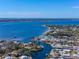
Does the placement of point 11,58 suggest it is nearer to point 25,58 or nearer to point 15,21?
point 25,58

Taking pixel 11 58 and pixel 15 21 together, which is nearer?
pixel 11 58

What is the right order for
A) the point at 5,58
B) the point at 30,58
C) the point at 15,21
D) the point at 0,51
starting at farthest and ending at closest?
the point at 15,21 → the point at 0,51 → the point at 30,58 → the point at 5,58

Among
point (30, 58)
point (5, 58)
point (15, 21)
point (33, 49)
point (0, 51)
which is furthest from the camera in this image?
point (15, 21)

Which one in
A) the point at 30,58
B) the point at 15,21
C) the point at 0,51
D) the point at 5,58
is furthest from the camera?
the point at 15,21

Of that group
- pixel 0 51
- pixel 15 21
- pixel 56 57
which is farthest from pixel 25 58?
pixel 15 21

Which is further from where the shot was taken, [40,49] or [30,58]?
[40,49]

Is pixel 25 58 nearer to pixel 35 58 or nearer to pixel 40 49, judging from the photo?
pixel 35 58

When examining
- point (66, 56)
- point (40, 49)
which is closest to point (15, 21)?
point (40, 49)

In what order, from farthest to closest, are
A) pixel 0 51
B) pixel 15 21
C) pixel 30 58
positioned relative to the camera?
1. pixel 15 21
2. pixel 0 51
3. pixel 30 58

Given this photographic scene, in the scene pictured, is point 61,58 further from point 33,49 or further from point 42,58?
point 33,49
